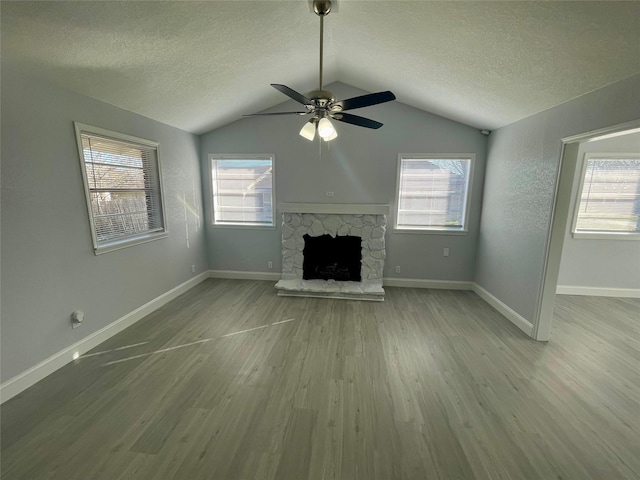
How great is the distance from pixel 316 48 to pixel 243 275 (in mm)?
3577

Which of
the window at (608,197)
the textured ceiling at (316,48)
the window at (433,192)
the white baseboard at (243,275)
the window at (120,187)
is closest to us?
the textured ceiling at (316,48)

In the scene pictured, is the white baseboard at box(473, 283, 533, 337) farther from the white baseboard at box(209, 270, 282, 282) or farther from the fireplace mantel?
the white baseboard at box(209, 270, 282, 282)

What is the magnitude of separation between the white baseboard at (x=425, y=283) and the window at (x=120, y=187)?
11.7 feet

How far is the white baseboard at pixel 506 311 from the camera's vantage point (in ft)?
10.1

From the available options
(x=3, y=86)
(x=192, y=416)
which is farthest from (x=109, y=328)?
(x=3, y=86)

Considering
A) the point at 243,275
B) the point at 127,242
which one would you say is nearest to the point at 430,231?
the point at 243,275

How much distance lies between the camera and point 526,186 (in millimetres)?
3219

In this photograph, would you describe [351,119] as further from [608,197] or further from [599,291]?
[599,291]

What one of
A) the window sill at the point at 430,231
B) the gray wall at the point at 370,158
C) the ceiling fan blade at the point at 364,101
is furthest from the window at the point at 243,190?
A: the ceiling fan blade at the point at 364,101

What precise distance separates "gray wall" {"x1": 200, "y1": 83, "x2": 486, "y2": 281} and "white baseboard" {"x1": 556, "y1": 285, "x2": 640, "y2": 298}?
4.74ft

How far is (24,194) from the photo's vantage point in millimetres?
2086

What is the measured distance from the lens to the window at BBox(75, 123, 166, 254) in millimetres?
2691

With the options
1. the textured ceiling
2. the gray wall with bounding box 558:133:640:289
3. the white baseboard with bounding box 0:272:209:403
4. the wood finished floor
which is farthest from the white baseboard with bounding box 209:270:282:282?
the gray wall with bounding box 558:133:640:289

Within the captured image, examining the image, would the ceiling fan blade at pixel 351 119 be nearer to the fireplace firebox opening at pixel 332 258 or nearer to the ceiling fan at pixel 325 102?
the ceiling fan at pixel 325 102
